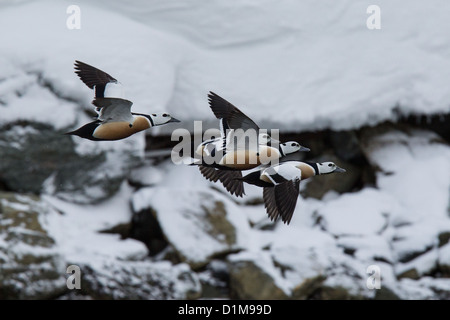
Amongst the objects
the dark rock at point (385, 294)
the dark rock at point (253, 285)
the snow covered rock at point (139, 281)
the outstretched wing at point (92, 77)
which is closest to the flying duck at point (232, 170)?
the outstretched wing at point (92, 77)

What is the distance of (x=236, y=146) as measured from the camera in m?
1.42

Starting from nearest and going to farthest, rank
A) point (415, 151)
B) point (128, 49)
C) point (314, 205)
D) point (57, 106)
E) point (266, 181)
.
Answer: point (266, 181) → point (57, 106) → point (128, 49) → point (314, 205) → point (415, 151)

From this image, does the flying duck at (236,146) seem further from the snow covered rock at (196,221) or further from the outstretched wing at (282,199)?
the snow covered rock at (196,221)

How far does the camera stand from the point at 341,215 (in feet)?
20.8

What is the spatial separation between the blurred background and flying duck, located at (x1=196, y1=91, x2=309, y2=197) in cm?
403

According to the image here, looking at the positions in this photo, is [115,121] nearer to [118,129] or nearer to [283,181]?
[118,129]

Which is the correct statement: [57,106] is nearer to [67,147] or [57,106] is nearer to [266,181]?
[67,147]

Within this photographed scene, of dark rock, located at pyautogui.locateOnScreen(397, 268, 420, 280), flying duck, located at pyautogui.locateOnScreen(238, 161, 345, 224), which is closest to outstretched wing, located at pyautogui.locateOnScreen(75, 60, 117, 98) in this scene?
flying duck, located at pyautogui.locateOnScreen(238, 161, 345, 224)

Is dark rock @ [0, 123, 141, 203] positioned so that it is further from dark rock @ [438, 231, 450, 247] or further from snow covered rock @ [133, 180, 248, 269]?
dark rock @ [438, 231, 450, 247]

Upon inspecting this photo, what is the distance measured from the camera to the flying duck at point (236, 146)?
140 cm

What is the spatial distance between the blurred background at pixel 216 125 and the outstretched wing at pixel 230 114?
4.01m

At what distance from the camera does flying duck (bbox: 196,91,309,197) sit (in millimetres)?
1400
